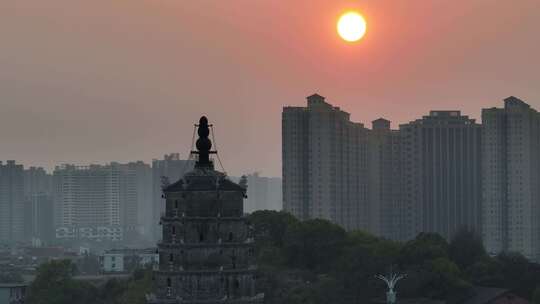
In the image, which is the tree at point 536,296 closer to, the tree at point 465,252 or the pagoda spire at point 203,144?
the tree at point 465,252

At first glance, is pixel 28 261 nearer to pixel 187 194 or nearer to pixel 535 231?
pixel 535 231

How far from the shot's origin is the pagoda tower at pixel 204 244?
4431cm

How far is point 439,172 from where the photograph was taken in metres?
162

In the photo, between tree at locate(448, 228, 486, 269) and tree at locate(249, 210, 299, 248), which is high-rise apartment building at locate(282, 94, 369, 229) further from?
tree at locate(249, 210, 299, 248)

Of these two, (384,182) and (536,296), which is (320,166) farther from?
(536,296)

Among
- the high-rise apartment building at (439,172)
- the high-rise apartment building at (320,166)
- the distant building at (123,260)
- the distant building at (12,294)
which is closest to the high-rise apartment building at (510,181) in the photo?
the high-rise apartment building at (439,172)

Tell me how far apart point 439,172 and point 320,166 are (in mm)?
16691

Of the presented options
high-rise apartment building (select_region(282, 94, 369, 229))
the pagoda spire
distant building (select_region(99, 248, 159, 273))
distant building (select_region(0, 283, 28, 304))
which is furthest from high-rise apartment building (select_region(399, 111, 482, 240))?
the pagoda spire

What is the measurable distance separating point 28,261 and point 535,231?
61075 mm

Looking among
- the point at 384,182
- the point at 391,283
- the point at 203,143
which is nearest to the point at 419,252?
the point at 391,283

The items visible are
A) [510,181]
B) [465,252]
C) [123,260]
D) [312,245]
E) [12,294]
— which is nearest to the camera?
[312,245]

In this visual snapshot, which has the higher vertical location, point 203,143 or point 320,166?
point 320,166

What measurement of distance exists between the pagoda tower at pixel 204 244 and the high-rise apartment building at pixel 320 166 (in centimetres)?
10110

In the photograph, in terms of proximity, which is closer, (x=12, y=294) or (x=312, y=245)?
(x=312, y=245)
